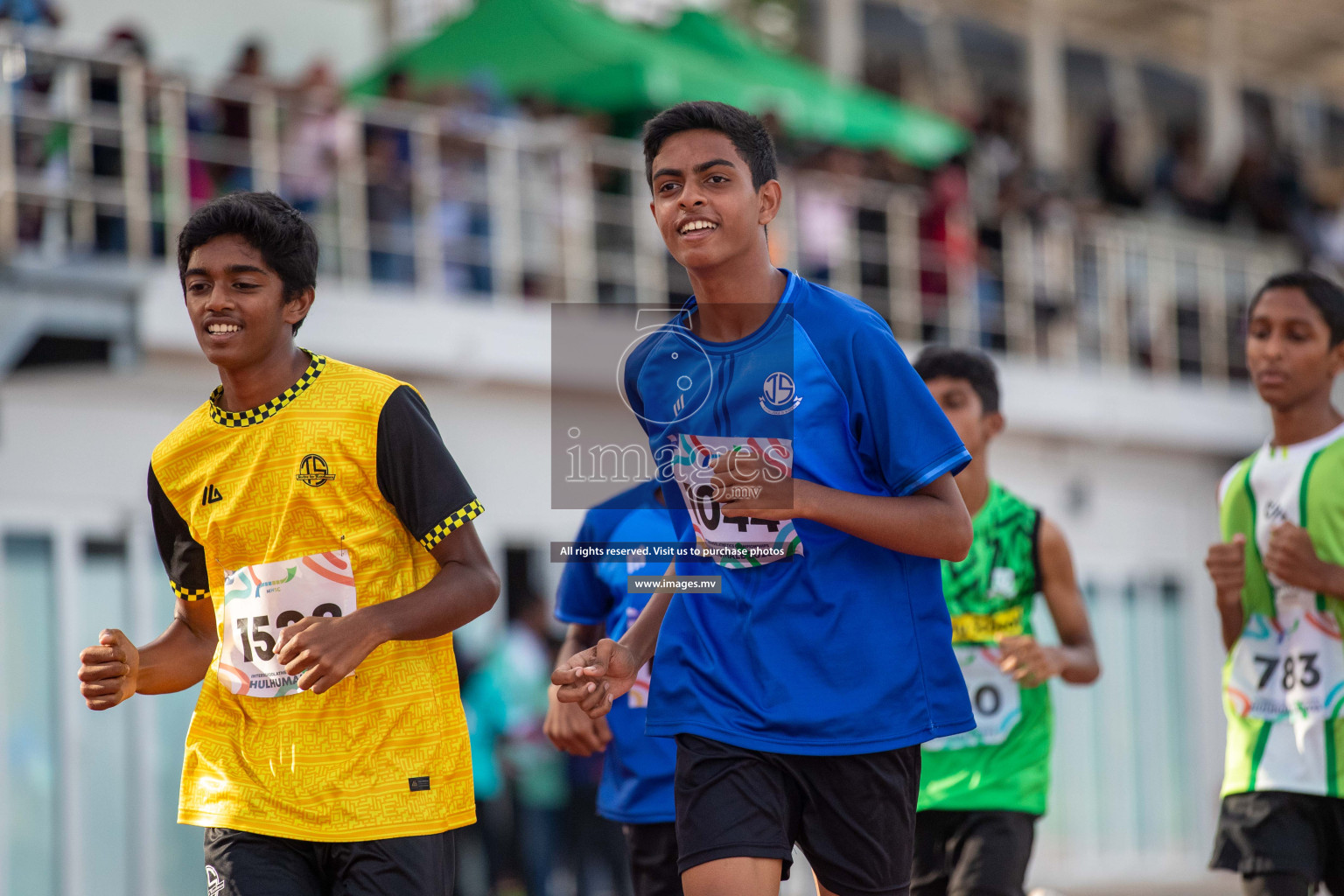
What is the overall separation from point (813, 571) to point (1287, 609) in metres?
2.05

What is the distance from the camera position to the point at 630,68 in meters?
12.1

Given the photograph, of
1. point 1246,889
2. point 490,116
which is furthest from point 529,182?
point 1246,889

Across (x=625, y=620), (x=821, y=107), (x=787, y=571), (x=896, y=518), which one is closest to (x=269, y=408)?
(x=787, y=571)

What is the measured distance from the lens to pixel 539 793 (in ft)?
35.4

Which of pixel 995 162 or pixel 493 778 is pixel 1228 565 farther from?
pixel 995 162

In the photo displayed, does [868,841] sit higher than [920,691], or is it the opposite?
[920,691]

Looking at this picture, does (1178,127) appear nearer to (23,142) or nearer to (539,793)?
(539,793)

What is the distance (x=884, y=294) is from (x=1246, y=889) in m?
8.99

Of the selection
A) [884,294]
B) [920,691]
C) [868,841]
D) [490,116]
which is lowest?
[868,841]

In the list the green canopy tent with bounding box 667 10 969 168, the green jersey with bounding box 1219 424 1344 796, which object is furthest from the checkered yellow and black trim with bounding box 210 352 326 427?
the green canopy tent with bounding box 667 10 969 168

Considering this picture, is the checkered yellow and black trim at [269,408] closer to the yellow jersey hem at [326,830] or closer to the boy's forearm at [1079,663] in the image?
the yellow jersey hem at [326,830]

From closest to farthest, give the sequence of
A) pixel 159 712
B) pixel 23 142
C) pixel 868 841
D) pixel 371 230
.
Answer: pixel 868 841 < pixel 23 142 < pixel 159 712 < pixel 371 230

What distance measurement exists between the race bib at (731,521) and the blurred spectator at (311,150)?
7225 mm

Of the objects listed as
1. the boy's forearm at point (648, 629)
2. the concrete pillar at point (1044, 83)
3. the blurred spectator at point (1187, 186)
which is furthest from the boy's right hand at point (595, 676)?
the blurred spectator at point (1187, 186)
